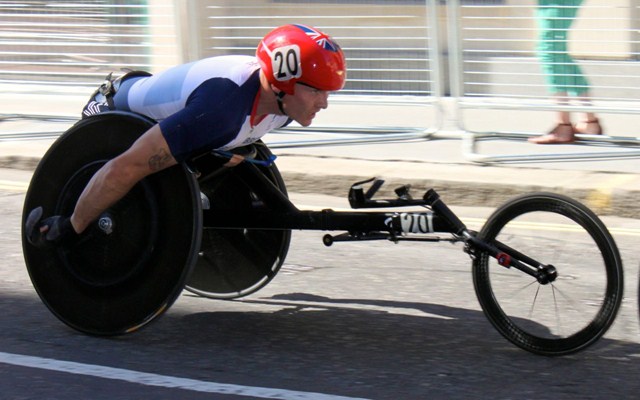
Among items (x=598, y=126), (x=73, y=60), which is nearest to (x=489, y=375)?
(x=598, y=126)

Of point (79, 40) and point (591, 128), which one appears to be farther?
point (79, 40)

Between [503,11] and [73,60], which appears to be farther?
[73,60]

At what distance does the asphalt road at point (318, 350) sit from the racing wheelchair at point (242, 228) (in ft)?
0.49

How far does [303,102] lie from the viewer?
438 cm

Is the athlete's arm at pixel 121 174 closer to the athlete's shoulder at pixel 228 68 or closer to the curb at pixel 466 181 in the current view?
the athlete's shoulder at pixel 228 68

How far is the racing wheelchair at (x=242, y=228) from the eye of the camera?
4.28m

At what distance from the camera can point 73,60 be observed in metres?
9.43

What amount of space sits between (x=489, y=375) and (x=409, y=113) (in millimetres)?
4742

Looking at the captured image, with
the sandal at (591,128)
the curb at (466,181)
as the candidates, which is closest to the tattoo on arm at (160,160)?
the curb at (466,181)

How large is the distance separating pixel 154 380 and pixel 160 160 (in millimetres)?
817

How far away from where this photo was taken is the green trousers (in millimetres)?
7809

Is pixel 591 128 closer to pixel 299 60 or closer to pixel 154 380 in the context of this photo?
pixel 299 60

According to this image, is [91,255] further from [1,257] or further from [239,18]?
[239,18]

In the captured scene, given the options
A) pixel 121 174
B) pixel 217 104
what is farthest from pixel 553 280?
pixel 121 174
